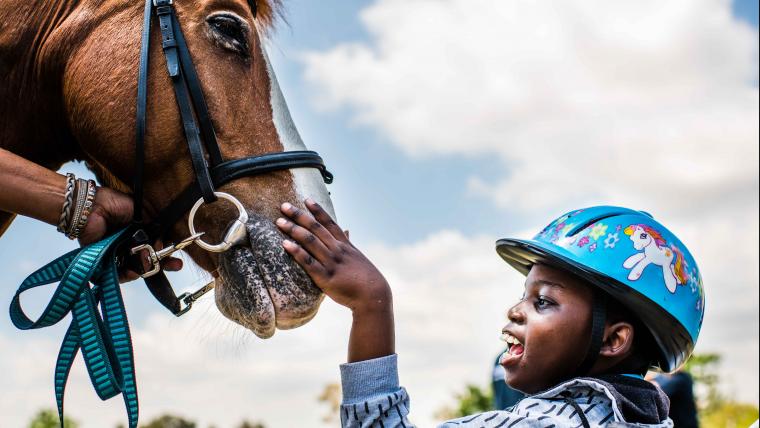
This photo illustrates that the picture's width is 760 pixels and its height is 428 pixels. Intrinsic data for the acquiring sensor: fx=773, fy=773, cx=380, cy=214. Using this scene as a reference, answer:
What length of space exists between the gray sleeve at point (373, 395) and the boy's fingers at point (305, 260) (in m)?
0.28

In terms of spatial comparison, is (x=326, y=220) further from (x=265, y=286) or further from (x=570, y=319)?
(x=570, y=319)

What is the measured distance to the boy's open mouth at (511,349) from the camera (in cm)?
232

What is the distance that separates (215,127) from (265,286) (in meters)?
0.58

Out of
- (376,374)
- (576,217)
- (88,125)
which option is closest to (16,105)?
(88,125)

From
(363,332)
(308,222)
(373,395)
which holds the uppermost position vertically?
(308,222)

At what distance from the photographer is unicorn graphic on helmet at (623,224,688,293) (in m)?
2.40

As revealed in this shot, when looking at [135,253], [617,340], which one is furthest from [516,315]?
[135,253]

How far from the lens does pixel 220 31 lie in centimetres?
272

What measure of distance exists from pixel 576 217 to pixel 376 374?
3.18 ft

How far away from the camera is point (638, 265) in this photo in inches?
94.3

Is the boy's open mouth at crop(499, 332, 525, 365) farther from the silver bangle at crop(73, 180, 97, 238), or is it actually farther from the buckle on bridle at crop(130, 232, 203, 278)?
the silver bangle at crop(73, 180, 97, 238)

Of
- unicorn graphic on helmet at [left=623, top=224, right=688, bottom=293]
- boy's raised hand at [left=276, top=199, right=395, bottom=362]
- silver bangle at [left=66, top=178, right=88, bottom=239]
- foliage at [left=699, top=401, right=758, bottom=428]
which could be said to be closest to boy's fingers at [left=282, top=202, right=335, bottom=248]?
boy's raised hand at [left=276, top=199, right=395, bottom=362]

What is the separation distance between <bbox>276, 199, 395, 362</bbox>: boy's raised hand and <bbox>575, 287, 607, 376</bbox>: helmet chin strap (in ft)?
2.01

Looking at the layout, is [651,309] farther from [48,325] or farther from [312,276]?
[48,325]
